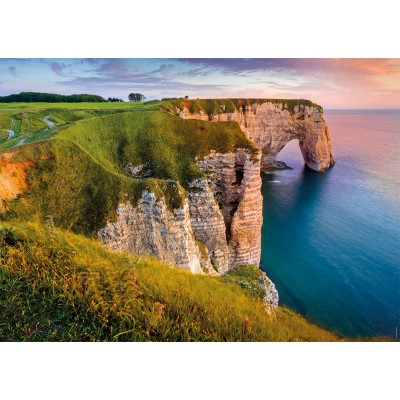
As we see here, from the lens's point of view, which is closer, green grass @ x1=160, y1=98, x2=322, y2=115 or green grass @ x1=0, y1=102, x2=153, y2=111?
green grass @ x1=0, y1=102, x2=153, y2=111

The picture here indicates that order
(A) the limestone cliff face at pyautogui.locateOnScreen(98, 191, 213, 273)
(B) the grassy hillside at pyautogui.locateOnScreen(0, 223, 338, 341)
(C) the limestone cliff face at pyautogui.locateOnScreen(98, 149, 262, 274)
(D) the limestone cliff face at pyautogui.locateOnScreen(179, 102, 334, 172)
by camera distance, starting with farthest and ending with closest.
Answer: (D) the limestone cliff face at pyautogui.locateOnScreen(179, 102, 334, 172), (C) the limestone cliff face at pyautogui.locateOnScreen(98, 149, 262, 274), (A) the limestone cliff face at pyautogui.locateOnScreen(98, 191, 213, 273), (B) the grassy hillside at pyautogui.locateOnScreen(0, 223, 338, 341)

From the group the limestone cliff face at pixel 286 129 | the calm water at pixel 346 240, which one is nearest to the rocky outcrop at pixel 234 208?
the calm water at pixel 346 240

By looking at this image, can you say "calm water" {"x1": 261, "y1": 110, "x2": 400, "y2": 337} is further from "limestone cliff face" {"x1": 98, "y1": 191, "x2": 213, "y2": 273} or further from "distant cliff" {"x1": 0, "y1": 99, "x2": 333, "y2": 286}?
"limestone cliff face" {"x1": 98, "y1": 191, "x2": 213, "y2": 273}

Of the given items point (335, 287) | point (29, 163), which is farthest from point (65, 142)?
point (335, 287)

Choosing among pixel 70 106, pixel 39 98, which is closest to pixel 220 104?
pixel 70 106

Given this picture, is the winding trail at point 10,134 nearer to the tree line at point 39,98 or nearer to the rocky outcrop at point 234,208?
the tree line at point 39,98

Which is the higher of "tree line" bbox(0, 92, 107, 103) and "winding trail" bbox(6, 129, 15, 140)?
"tree line" bbox(0, 92, 107, 103)

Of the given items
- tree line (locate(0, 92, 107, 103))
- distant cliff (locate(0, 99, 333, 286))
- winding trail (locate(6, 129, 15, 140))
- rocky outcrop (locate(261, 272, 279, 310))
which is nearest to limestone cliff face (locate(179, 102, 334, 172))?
distant cliff (locate(0, 99, 333, 286))

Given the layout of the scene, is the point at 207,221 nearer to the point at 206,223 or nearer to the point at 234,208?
the point at 206,223

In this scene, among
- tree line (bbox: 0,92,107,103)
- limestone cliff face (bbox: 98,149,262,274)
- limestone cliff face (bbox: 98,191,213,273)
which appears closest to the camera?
limestone cliff face (bbox: 98,191,213,273)
